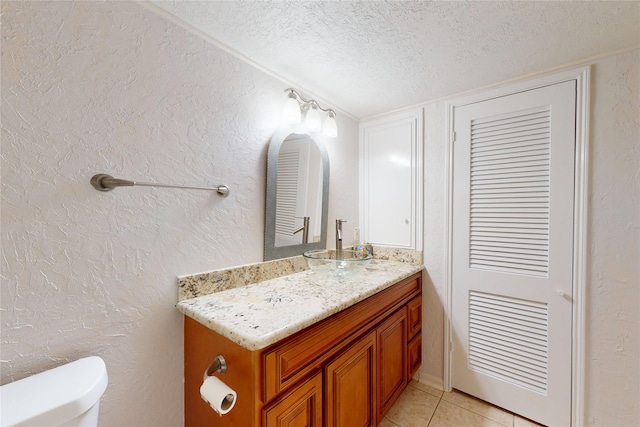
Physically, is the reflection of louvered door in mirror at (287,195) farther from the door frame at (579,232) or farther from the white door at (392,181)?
the door frame at (579,232)

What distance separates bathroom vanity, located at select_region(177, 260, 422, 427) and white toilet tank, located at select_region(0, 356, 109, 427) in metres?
0.33

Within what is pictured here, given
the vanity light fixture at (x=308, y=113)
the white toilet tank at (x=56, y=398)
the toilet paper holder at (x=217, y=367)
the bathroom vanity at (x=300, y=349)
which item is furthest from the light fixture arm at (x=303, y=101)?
the white toilet tank at (x=56, y=398)

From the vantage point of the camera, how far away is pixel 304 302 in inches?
44.0

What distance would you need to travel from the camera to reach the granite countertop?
0.86m

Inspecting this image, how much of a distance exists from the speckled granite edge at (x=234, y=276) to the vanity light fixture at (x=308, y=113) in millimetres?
830

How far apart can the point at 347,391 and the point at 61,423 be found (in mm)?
967

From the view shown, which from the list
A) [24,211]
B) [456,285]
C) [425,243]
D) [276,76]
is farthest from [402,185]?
[24,211]

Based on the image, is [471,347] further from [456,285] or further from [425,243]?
[425,243]

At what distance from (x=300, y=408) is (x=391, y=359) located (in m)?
0.74

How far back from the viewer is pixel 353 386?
1.20 metres

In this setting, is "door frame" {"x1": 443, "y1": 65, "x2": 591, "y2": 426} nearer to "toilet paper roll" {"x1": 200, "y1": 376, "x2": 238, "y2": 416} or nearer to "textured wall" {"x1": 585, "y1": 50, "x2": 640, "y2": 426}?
"textured wall" {"x1": 585, "y1": 50, "x2": 640, "y2": 426}

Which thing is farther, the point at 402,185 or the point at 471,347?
the point at 402,185

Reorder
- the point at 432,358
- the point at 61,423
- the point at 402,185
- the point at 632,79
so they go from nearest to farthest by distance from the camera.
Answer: the point at 61,423
the point at 632,79
the point at 432,358
the point at 402,185

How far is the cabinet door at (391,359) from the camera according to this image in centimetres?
140
